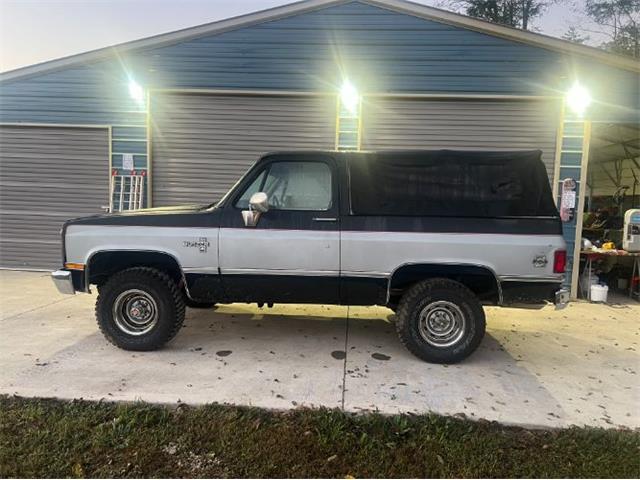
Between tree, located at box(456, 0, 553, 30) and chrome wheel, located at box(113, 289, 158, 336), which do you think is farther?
tree, located at box(456, 0, 553, 30)

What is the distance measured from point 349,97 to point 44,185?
19.4 feet

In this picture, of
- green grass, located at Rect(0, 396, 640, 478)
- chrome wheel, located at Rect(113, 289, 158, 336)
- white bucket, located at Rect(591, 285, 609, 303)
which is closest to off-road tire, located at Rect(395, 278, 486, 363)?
green grass, located at Rect(0, 396, 640, 478)

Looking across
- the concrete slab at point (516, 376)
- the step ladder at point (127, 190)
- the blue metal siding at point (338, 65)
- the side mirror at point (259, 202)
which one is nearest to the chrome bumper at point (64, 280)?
the side mirror at point (259, 202)

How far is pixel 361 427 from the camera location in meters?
3.11

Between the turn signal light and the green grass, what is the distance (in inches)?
55.3

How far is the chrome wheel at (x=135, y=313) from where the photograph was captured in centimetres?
441

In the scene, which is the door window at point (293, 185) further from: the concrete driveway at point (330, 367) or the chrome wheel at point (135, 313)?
the concrete driveway at point (330, 367)

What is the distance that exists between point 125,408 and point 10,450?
0.70 meters

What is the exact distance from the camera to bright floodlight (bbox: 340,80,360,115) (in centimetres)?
753

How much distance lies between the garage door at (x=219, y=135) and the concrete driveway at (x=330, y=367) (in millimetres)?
2864

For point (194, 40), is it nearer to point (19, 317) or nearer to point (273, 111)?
point (273, 111)

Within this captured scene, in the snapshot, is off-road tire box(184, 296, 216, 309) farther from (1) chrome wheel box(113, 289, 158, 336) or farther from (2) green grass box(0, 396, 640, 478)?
(2) green grass box(0, 396, 640, 478)

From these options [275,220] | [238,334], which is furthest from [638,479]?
[238,334]

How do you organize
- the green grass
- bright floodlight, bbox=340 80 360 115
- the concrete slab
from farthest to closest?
bright floodlight, bbox=340 80 360 115
the concrete slab
the green grass
